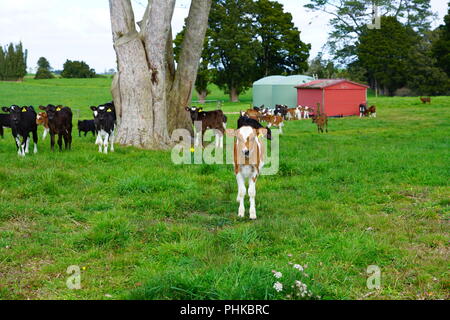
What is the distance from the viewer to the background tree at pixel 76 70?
11444cm

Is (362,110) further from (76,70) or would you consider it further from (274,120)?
(76,70)

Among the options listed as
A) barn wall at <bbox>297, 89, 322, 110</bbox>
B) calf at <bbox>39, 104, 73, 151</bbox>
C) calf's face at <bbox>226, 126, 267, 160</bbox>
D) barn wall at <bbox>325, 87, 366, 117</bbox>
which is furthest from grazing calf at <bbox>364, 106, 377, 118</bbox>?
calf's face at <bbox>226, 126, 267, 160</bbox>

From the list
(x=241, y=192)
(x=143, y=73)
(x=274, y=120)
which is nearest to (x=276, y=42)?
(x=274, y=120)

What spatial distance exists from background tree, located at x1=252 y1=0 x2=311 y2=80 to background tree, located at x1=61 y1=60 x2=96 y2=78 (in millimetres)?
63999

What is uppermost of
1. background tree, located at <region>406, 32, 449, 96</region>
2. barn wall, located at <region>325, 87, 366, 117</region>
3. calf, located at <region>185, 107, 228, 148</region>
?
background tree, located at <region>406, 32, 449, 96</region>

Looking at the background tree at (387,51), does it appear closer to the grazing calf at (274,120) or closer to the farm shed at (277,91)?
the farm shed at (277,91)

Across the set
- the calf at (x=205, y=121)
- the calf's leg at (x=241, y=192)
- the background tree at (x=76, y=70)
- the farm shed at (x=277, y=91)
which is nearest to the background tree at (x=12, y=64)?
the background tree at (x=76, y=70)

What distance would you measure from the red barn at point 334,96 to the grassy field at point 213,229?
24061mm

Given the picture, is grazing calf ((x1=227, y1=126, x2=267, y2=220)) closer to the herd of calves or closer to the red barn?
the herd of calves

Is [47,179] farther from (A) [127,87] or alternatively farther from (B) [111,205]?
(A) [127,87]

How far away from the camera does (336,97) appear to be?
124 ft

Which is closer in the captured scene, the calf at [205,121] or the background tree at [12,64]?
the calf at [205,121]

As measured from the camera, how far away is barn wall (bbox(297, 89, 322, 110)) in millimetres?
37750
